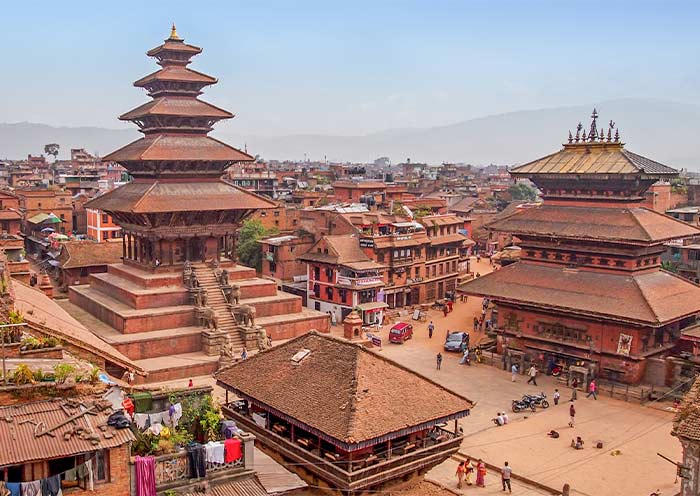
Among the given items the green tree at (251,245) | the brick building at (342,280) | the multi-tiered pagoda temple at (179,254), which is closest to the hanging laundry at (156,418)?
the multi-tiered pagoda temple at (179,254)

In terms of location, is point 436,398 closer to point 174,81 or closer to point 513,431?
point 513,431

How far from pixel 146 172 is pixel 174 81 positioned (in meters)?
6.25

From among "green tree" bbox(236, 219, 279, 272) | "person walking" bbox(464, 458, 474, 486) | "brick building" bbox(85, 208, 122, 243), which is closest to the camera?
"person walking" bbox(464, 458, 474, 486)

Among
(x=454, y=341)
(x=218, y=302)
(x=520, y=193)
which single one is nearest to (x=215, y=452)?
(x=218, y=302)

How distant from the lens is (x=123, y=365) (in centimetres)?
2372

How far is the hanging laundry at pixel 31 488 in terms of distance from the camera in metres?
12.6

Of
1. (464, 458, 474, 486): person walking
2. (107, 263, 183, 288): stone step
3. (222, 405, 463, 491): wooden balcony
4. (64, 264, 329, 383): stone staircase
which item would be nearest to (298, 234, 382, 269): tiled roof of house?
(64, 264, 329, 383): stone staircase

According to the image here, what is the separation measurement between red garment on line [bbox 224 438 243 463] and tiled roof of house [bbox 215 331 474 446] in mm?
2317

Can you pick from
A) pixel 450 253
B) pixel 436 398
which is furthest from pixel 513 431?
pixel 450 253

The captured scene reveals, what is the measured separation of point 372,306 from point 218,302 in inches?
611

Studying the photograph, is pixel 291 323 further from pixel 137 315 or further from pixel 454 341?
pixel 454 341

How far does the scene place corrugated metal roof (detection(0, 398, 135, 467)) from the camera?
1242 cm

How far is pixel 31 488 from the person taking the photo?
41.7 feet

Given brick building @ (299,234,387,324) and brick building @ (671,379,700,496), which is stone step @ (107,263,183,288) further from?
brick building @ (671,379,700,496)
